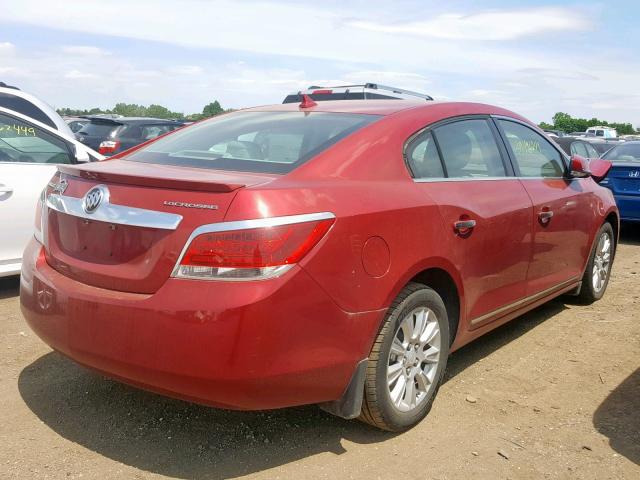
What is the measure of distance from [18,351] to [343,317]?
2.47 meters

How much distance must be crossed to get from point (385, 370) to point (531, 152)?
2.25 metres

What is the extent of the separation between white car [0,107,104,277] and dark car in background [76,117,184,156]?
682cm

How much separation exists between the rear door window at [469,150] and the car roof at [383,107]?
0.08m

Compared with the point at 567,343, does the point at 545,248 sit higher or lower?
higher

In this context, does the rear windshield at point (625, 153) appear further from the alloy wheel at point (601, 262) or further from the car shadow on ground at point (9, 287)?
the car shadow on ground at point (9, 287)

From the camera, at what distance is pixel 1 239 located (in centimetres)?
527

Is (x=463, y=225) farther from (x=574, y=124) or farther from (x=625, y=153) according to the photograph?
(x=574, y=124)

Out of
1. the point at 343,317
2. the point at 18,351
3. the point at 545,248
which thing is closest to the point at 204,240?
the point at 343,317

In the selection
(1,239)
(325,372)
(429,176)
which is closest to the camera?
(325,372)

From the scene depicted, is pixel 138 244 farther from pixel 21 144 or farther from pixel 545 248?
pixel 21 144

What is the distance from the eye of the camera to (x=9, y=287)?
581 centimetres

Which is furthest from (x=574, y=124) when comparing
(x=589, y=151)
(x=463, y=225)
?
(x=463, y=225)

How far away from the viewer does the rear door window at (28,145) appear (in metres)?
5.58

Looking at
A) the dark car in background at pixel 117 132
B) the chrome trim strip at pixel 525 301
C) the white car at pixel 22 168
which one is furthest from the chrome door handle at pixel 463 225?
the dark car in background at pixel 117 132
